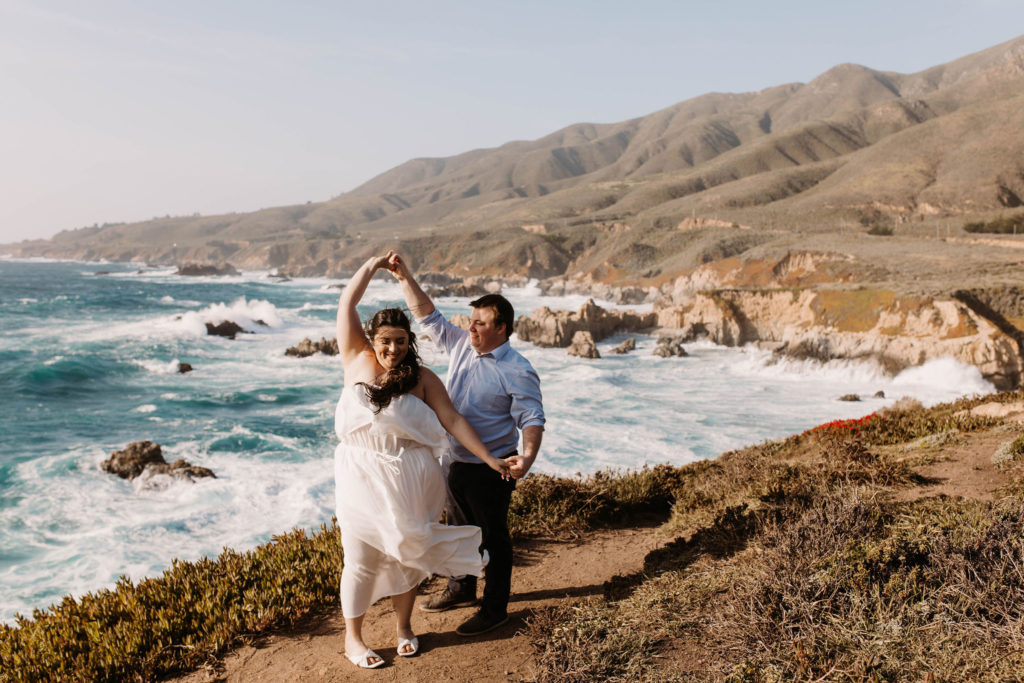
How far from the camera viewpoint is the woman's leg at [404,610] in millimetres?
3977

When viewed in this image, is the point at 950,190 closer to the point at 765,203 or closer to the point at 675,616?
the point at 765,203

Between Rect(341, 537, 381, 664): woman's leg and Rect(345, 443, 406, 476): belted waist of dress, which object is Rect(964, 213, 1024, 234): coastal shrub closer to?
Rect(345, 443, 406, 476): belted waist of dress

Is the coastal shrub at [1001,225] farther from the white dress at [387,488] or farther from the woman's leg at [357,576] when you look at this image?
the woman's leg at [357,576]

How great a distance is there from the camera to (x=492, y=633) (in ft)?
14.3

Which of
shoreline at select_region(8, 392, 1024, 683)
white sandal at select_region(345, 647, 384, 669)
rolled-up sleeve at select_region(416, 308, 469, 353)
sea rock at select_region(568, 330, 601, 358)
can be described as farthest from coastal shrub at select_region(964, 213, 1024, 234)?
white sandal at select_region(345, 647, 384, 669)

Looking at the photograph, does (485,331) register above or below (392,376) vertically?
above

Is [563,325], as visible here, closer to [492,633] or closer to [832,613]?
[492,633]

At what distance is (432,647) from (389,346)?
2.14 meters

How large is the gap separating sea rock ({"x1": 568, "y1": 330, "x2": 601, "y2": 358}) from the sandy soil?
2605 centimetres

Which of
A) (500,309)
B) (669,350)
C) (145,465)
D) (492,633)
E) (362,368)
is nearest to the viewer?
(362,368)

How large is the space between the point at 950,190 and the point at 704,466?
289ft

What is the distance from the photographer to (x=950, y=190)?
76250mm

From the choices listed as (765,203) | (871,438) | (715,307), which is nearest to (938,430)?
(871,438)

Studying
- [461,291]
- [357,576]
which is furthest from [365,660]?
[461,291]
